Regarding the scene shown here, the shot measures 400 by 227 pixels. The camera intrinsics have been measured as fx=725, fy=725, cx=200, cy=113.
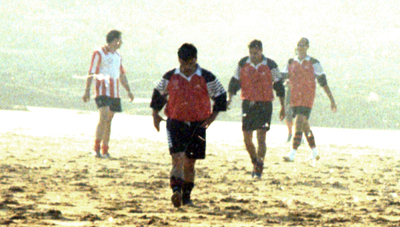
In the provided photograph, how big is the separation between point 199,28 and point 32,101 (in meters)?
34.6

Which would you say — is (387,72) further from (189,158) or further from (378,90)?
(189,158)

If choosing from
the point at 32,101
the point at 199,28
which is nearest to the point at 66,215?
the point at 32,101

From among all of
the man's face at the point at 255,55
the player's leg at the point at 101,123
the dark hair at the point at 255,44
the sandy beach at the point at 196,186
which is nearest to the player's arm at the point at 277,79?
the man's face at the point at 255,55

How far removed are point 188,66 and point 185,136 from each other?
24.8 inches

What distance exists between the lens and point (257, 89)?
28.6ft

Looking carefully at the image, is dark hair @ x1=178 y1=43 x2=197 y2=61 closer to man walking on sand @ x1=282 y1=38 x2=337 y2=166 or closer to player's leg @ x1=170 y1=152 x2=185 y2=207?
player's leg @ x1=170 y1=152 x2=185 y2=207

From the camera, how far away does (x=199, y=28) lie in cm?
6353

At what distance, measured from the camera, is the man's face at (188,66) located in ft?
20.3

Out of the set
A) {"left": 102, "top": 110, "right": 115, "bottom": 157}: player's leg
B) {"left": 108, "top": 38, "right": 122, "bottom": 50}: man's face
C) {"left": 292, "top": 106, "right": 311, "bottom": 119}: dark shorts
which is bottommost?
{"left": 102, "top": 110, "right": 115, "bottom": 157}: player's leg

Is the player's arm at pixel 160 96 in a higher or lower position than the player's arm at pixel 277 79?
lower

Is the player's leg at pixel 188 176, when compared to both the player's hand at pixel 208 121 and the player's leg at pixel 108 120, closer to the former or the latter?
the player's hand at pixel 208 121

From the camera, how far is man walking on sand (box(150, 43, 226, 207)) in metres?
6.23

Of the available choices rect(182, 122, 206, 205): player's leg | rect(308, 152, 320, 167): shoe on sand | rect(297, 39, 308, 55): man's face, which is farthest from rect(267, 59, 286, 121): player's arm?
rect(182, 122, 206, 205): player's leg

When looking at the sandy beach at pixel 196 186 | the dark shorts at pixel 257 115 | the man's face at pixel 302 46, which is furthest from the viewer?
the man's face at pixel 302 46
